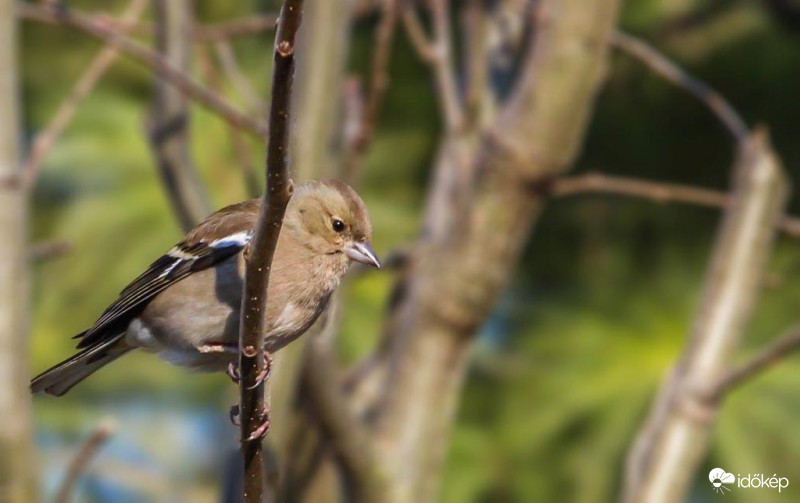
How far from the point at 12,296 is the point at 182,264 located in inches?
16.9

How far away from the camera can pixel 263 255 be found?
78.1 inches

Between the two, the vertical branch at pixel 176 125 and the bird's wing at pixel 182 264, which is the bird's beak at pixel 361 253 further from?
the vertical branch at pixel 176 125

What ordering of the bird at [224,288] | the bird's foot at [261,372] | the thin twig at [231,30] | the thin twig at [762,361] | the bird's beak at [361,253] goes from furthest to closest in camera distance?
the thin twig at [231,30], the thin twig at [762,361], the bird's beak at [361,253], the bird at [224,288], the bird's foot at [261,372]

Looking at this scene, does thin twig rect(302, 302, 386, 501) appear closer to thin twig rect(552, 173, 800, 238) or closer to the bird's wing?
the bird's wing

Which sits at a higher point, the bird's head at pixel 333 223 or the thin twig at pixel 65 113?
the thin twig at pixel 65 113

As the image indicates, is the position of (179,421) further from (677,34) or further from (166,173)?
(677,34)

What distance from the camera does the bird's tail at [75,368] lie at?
3096 millimetres

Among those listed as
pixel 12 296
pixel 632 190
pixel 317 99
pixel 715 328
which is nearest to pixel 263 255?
pixel 12 296

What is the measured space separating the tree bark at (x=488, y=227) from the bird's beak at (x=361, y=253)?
1076 millimetres

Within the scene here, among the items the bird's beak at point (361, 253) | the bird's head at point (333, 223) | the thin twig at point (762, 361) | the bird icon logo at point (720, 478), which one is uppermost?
the bird's head at point (333, 223)

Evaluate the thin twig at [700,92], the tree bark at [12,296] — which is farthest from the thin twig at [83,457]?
the thin twig at [700,92]

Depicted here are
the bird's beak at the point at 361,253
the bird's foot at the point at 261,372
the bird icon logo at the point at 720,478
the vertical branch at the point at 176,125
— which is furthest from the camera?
the bird icon logo at the point at 720,478

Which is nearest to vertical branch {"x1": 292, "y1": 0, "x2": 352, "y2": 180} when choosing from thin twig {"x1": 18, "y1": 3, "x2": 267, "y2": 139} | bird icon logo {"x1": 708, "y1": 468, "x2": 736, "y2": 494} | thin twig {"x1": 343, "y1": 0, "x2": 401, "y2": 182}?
thin twig {"x1": 18, "y1": 3, "x2": 267, "y2": 139}

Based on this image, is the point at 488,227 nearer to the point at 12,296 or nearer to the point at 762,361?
the point at 762,361
